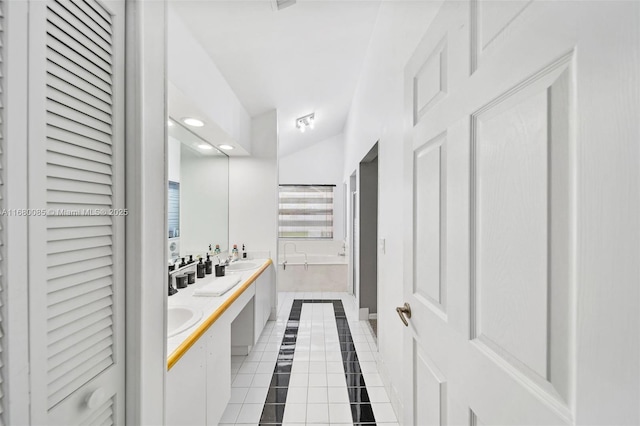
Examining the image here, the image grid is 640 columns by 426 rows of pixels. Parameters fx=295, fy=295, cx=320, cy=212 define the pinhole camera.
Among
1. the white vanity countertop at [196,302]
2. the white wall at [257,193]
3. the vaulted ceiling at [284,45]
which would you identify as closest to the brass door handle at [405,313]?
the white vanity countertop at [196,302]

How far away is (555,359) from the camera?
0.50m

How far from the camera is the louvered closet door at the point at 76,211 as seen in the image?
1.95 ft

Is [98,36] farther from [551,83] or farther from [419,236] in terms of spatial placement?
[419,236]

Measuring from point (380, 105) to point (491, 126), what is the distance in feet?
6.02

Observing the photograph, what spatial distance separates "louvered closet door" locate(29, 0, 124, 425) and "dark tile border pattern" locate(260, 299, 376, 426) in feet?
4.58

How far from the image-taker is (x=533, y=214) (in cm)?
56

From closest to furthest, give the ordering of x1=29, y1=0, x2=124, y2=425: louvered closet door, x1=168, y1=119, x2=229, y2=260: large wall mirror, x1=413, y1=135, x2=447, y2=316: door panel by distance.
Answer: x1=29, y1=0, x2=124, y2=425: louvered closet door → x1=413, y1=135, x2=447, y2=316: door panel → x1=168, y1=119, x2=229, y2=260: large wall mirror

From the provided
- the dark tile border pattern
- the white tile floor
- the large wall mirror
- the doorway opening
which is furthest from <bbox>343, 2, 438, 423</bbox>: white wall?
the large wall mirror

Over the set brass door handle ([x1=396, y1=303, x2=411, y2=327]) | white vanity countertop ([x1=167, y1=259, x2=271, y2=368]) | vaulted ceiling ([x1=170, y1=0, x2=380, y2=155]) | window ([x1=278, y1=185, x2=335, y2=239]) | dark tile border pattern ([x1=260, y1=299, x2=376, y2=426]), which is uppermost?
vaulted ceiling ([x1=170, y1=0, x2=380, y2=155])

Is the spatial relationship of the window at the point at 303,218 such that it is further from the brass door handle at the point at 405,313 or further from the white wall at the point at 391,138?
the brass door handle at the point at 405,313

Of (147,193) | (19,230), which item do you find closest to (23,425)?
(19,230)

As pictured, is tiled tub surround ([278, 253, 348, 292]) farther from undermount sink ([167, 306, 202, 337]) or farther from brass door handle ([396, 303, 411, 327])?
brass door handle ([396, 303, 411, 327])

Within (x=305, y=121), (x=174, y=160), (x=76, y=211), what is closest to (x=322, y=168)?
(x=305, y=121)

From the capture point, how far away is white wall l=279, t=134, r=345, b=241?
19.1 feet
